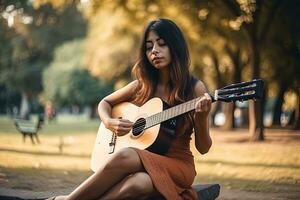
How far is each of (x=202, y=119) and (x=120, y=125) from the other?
75cm

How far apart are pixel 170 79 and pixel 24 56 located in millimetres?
34503

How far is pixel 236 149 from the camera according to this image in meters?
10.6

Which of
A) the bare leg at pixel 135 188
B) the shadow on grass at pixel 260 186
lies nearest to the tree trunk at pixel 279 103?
the shadow on grass at pixel 260 186

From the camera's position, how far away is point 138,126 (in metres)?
3.38

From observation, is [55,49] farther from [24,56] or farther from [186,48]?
[186,48]

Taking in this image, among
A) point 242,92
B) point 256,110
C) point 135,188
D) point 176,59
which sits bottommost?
point 256,110

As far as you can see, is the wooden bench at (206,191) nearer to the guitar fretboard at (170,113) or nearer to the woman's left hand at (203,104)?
the guitar fretboard at (170,113)

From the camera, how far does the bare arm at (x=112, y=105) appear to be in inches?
136

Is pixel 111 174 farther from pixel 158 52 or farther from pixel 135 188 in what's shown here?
pixel 158 52

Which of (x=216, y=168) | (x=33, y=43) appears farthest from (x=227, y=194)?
(x=33, y=43)

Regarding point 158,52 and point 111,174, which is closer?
point 111,174

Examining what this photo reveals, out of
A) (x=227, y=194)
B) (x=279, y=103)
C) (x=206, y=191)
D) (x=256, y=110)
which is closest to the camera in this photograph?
(x=206, y=191)

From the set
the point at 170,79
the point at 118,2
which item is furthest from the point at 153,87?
the point at 118,2

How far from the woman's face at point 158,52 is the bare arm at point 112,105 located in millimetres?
434
